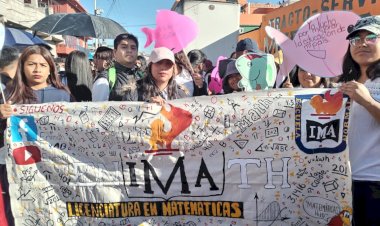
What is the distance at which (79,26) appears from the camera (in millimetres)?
5664

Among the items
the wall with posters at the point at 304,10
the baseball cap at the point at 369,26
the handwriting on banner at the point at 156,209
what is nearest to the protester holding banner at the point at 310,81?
the baseball cap at the point at 369,26

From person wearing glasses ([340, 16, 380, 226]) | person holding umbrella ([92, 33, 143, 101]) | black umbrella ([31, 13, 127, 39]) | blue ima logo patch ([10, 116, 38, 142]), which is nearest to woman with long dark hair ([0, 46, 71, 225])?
blue ima logo patch ([10, 116, 38, 142])

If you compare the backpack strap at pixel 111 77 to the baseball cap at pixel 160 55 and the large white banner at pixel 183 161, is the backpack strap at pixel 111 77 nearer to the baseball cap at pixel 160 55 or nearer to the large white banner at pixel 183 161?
the baseball cap at pixel 160 55

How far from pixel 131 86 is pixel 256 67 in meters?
1.08

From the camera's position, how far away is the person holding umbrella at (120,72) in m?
3.09

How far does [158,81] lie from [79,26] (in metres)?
3.50

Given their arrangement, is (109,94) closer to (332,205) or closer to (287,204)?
(287,204)

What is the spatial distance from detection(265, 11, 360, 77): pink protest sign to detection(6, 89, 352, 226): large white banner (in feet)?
0.83

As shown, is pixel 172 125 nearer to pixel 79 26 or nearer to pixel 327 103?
pixel 327 103

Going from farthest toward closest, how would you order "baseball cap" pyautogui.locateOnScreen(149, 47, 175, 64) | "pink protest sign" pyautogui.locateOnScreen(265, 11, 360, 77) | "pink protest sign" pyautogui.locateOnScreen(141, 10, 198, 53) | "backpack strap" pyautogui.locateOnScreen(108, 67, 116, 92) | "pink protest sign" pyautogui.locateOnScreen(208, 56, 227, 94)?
1. "pink protest sign" pyautogui.locateOnScreen(208, 56, 227, 94)
2. "backpack strap" pyautogui.locateOnScreen(108, 67, 116, 92)
3. "pink protest sign" pyautogui.locateOnScreen(141, 10, 198, 53)
4. "baseball cap" pyautogui.locateOnScreen(149, 47, 175, 64)
5. "pink protest sign" pyautogui.locateOnScreen(265, 11, 360, 77)

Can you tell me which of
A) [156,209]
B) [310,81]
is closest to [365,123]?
[310,81]

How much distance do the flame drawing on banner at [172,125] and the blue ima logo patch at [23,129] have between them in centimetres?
90

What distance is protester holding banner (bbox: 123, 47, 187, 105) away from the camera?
2.73m

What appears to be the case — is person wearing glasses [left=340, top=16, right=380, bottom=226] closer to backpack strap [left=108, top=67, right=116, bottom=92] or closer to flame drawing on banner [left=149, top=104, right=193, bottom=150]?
flame drawing on banner [left=149, top=104, right=193, bottom=150]
